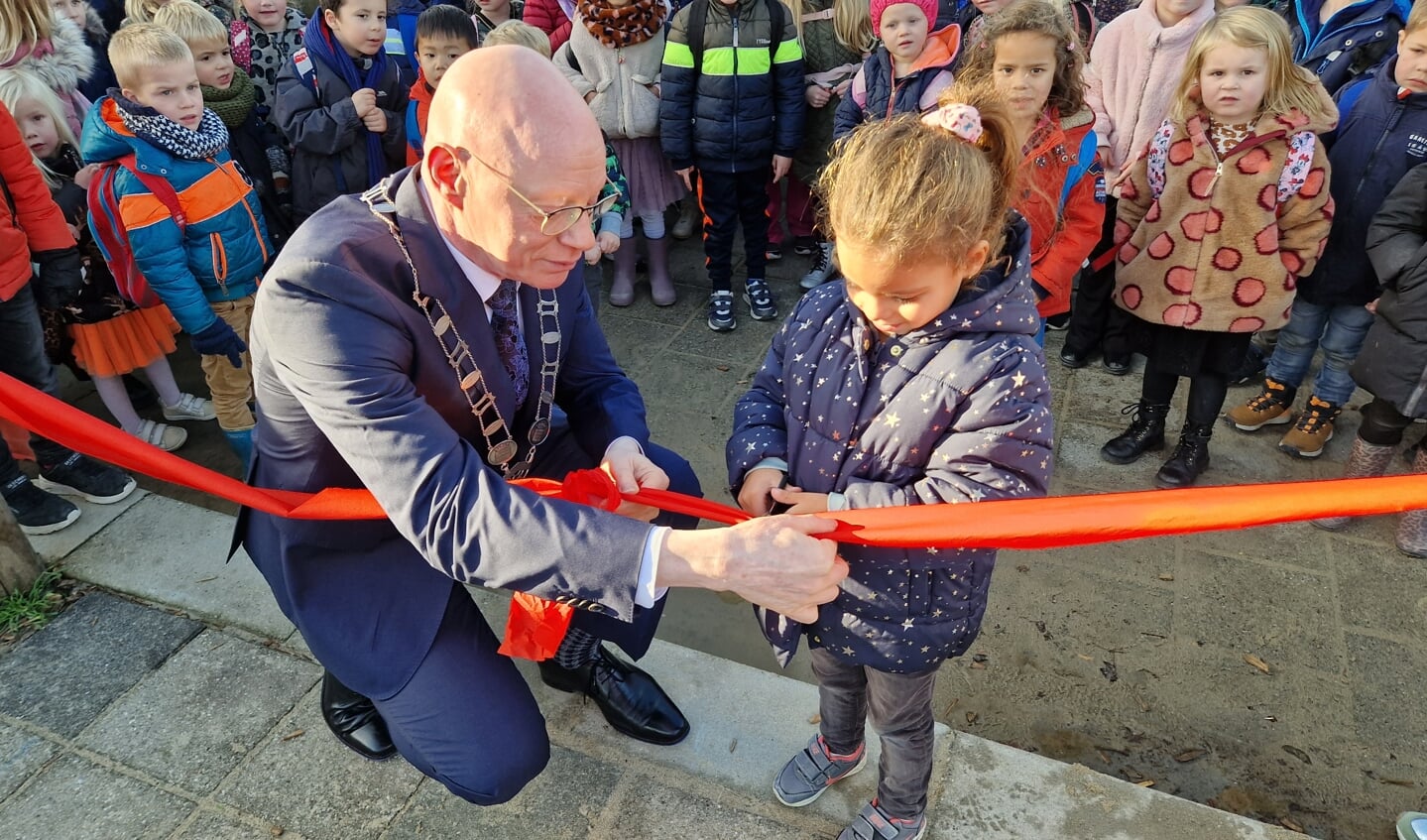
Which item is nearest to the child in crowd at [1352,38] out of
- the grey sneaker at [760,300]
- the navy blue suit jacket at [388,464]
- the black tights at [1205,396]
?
the black tights at [1205,396]

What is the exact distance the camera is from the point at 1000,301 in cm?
177

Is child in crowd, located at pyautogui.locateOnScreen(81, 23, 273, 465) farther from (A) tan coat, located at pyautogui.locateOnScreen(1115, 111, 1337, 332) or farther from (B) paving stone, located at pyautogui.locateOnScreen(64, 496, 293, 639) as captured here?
(A) tan coat, located at pyautogui.locateOnScreen(1115, 111, 1337, 332)

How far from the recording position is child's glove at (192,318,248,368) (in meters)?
3.55

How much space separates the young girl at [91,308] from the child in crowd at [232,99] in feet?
2.09

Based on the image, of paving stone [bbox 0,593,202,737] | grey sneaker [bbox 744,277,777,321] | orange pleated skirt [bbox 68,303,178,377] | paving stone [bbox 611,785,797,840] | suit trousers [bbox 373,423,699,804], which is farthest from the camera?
grey sneaker [bbox 744,277,777,321]

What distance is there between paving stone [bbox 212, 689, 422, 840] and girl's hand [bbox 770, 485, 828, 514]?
1.37m

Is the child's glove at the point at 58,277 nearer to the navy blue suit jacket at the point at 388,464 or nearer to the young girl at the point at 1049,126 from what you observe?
the navy blue suit jacket at the point at 388,464

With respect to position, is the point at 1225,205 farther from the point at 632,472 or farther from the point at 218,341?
the point at 218,341

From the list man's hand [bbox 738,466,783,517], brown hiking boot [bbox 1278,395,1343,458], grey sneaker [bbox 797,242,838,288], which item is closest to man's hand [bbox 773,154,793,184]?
grey sneaker [bbox 797,242,838,288]

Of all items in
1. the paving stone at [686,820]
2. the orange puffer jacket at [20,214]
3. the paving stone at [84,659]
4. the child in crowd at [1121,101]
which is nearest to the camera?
the paving stone at [686,820]

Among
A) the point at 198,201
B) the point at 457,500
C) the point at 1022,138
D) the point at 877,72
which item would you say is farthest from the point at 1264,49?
the point at 198,201

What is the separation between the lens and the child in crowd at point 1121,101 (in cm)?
411

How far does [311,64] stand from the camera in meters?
4.36

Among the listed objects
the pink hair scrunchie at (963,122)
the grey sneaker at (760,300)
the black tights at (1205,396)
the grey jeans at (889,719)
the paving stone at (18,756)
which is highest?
the pink hair scrunchie at (963,122)
